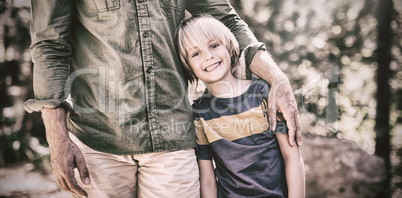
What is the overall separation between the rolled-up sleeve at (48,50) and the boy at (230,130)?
0.62 metres

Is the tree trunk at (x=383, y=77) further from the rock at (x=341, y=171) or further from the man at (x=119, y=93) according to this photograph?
the man at (x=119, y=93)

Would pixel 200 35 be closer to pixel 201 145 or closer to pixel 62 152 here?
pixel 201 145

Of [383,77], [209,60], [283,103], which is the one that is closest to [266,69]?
[283,103]

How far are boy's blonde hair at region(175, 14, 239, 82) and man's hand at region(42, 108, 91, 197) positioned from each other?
733 mm

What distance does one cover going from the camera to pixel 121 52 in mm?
1195

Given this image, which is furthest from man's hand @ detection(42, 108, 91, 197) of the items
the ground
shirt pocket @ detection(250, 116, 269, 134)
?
the ground

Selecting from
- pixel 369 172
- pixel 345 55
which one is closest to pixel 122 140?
pixel 369 172

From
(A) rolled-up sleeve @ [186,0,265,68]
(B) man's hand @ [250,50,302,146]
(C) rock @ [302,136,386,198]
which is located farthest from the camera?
(C) rock @ [302,136,386,198]

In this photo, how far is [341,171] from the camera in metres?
3.08

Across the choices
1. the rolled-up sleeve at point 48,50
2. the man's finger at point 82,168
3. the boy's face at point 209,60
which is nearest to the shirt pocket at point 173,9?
the boy's face at point 209,60

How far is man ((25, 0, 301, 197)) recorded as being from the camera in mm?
1109

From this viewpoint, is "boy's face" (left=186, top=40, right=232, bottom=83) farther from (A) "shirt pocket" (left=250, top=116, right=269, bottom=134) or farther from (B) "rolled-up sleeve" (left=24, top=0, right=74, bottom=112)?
(B) "rolled-up sleeve" (left=24, top=0, right=74, bottom=112)

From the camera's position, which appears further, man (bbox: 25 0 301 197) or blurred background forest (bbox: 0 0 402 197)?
blurred background forest (bbox: 0 0 402 197)

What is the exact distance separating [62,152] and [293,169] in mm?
1191
